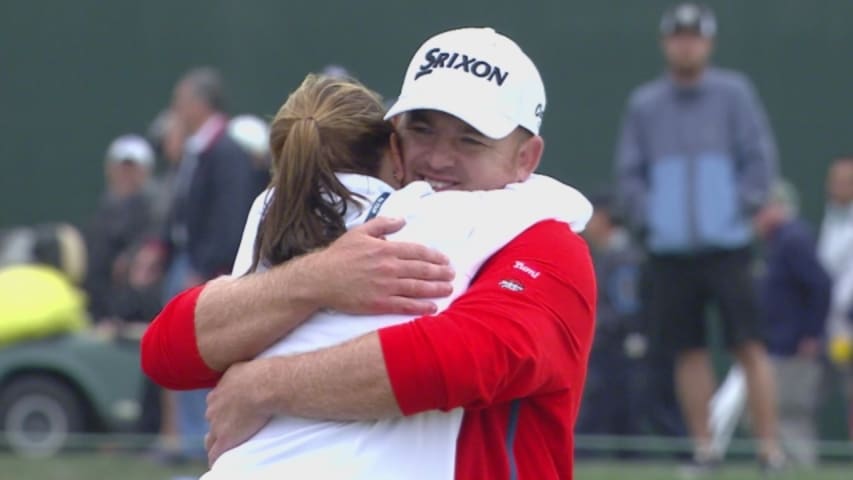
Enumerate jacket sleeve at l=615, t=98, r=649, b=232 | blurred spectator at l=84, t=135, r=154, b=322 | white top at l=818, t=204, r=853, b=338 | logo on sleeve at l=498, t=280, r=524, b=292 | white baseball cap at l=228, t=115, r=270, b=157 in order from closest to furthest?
logo on sleeve at l=498, t=280, r=524, b=292 → jacket sleeve at l=615, t=98, r=649, b=232 → white baseball cap at l=228, t=115, r=270, b=157 → white top at l=818, t=204, r=853, b=338 → blurred spectator at l=84, t=135, r=154, b=322

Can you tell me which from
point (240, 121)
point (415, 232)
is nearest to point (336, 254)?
point (415, 232)

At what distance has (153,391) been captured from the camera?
1041 centimetres

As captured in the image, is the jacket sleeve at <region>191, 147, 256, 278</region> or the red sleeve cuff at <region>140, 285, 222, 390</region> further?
the jacket sleeve at <region>191, 147, 256, 278</region>

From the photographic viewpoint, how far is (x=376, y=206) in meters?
2.94

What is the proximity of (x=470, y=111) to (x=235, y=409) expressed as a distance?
23.4 inches

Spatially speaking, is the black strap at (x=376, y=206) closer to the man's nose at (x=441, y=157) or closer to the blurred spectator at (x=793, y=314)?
the man's nose at (x=441, y=157)

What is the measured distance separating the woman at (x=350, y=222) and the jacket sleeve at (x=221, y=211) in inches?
237

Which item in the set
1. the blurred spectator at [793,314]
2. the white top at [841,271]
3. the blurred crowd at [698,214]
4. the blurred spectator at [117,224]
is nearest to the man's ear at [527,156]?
the blurred crowd at [698,214]

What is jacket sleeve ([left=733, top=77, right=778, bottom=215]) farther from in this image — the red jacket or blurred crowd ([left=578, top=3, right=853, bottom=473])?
the red jacket

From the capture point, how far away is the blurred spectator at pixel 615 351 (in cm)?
1073

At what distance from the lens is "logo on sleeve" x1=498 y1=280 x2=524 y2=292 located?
2828mm

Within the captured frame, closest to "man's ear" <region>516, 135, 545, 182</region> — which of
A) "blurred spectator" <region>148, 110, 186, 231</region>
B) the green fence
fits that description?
"blurred spectator" <region>148, 110, 186, 231</region>

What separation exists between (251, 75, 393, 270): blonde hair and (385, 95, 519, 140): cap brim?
7cm

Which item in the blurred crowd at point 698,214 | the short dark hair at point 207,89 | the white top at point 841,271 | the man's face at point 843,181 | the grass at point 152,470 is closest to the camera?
the grass at point 152,470
